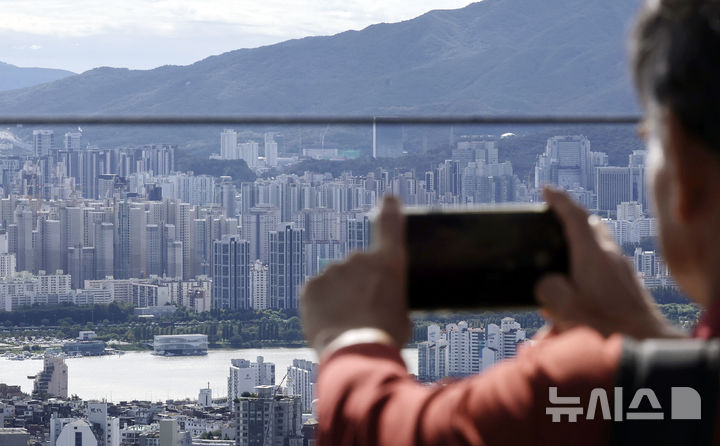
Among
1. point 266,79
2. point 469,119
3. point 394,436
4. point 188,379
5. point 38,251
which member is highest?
point 266,79

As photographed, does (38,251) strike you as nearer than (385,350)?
No

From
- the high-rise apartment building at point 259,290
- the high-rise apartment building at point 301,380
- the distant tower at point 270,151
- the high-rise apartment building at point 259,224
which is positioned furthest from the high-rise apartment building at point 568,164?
the distant tower at point 270,151

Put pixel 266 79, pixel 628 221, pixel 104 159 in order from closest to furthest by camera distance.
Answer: pixel 628 221 → pixel 104 159 → pixel 266 79

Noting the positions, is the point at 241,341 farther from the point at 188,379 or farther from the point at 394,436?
the point at 394,436

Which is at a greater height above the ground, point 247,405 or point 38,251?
point 38,251

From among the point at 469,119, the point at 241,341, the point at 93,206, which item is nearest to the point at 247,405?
the point at 241,341

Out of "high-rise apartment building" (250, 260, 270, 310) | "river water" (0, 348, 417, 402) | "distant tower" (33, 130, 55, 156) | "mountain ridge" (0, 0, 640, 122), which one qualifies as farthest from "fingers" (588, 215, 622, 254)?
"mountain ridge" (0, 0, 640, 122)

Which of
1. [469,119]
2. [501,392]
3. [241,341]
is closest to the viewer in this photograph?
[501,392]
